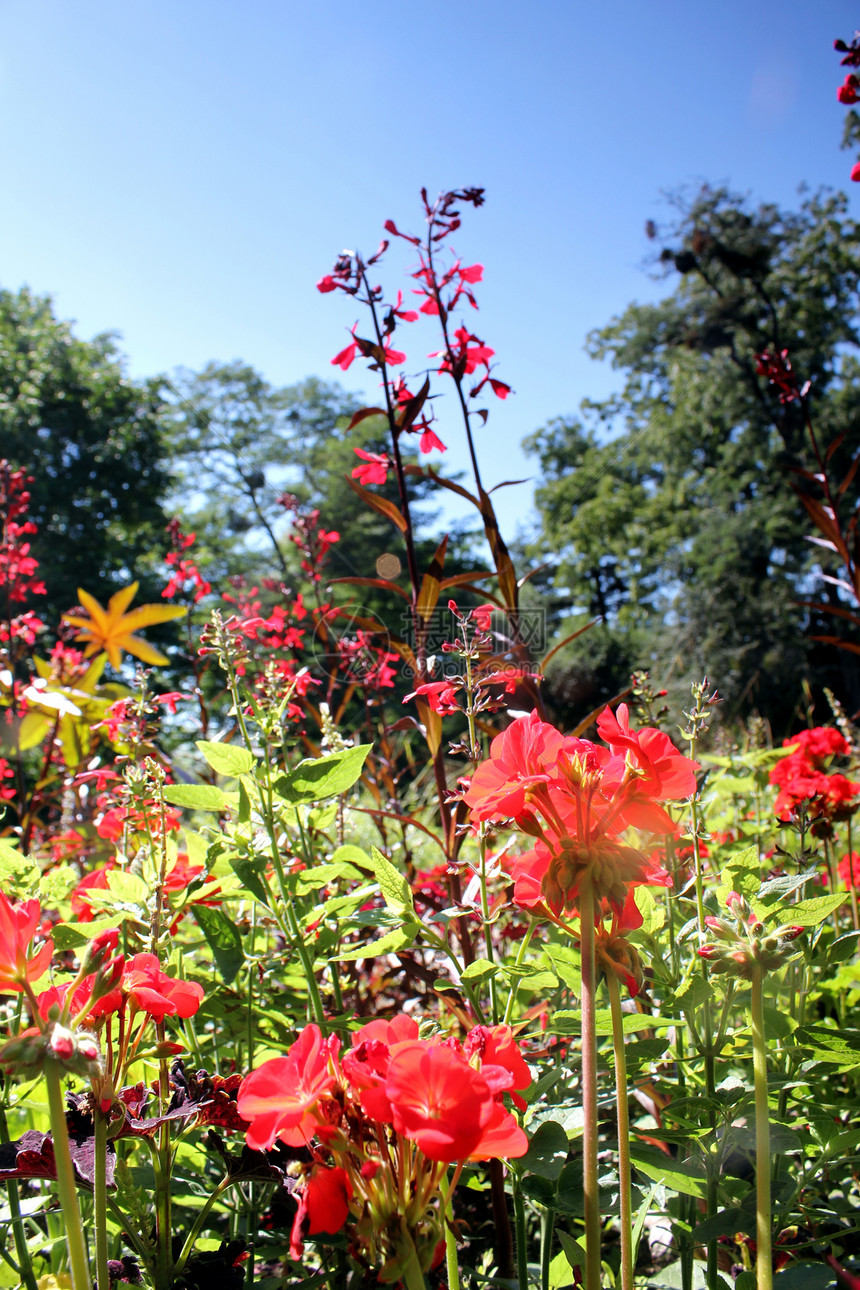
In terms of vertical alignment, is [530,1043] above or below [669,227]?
below

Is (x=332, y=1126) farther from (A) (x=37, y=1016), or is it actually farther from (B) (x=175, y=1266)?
(B) (x=175, y=1266)

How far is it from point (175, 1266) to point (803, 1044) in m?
0.79

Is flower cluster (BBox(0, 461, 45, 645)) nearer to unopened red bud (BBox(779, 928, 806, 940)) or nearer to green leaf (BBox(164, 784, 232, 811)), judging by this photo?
green leaf (BBox(164, 784, 232, 811))

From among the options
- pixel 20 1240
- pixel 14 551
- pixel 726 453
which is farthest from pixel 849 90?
pixel 726 453

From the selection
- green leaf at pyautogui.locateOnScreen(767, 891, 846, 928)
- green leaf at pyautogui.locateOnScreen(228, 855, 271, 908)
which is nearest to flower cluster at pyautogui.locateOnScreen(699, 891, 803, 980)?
green leaf at pyautogui.locateOnScreen(767, 891, 846, 928)

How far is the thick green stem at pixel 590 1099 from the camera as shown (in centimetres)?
59

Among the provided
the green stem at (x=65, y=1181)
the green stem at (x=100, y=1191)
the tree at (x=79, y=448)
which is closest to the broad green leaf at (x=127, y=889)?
the green stem at (x=100, y=1191)

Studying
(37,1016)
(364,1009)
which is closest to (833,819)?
(364,1009)

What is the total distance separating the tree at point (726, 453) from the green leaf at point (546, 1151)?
1437 cm

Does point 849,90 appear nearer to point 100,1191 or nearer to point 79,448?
point 100,1191

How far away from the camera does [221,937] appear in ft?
3.93

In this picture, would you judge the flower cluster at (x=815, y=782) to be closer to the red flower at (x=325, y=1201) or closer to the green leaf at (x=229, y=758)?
the green leaf at (x=229, y=758)

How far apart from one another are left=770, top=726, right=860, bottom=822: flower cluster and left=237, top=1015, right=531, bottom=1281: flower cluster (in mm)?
1240

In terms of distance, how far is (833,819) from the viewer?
6.19 ft
